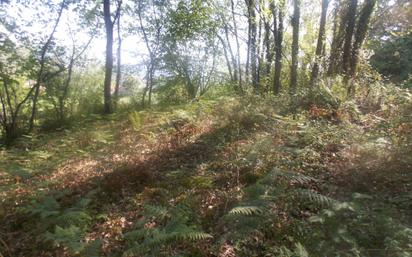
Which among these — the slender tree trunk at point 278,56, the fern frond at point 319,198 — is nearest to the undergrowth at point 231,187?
the fern frond at point 319,198

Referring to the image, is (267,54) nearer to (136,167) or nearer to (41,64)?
(41,64)

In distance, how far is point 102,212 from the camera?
4.90m

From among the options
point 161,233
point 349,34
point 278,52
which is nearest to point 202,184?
point 161,233

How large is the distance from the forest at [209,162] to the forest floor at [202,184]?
25 millimetres

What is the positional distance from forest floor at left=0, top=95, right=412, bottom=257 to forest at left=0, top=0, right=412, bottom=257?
0.03 metres

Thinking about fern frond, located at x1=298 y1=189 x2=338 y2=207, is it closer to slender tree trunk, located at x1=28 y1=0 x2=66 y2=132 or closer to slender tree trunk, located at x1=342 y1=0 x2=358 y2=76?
slender tree trunk, located at x1=342 y1=0 x2=358 y2=76

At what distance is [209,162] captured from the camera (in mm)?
6164

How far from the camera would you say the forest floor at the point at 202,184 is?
3707 mm

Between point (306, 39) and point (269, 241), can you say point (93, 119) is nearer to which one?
point (269, 241)

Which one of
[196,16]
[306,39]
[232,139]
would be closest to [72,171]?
[232,139]

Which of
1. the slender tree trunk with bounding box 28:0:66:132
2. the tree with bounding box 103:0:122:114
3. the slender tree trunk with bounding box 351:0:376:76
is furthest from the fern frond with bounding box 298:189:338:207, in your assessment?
the tree with bounding box 103:0:122:114

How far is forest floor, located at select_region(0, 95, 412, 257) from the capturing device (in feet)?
12.2

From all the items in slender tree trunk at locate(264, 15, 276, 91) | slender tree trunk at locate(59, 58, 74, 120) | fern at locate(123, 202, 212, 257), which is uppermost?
slender tree trunk at locate(264, 15, 276, 91)

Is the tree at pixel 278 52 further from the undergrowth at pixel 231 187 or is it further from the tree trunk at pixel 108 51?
the tree trunk at pixel 108 51
